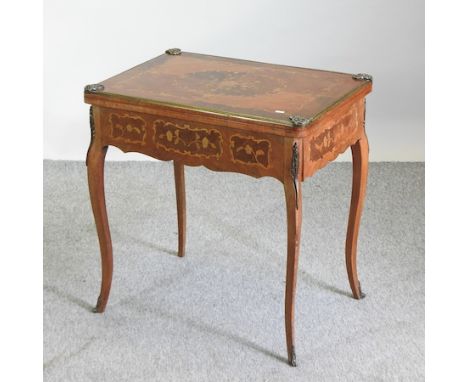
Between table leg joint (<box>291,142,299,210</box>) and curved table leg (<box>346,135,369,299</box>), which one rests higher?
table leg joint (<box>291,142,299,210</box>)

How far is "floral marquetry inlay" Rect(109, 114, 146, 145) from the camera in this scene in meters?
2.79

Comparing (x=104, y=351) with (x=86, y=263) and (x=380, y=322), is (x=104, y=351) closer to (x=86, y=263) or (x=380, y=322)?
(x=86, y=263)

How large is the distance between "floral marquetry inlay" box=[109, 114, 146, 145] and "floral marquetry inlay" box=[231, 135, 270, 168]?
302 mm

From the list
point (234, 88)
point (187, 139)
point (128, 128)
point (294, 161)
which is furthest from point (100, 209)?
point (294, 161)

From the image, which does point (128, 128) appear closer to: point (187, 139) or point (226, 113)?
point (187, 139)

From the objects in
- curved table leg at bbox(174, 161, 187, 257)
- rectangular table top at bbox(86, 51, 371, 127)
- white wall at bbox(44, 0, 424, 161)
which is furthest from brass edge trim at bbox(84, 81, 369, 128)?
white wall at bbox(44, 0, 424, 161)

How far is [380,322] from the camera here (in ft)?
9.93

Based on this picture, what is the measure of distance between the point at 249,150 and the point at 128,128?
0.40 metres

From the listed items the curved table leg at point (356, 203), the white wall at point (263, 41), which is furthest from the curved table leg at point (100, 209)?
the white wall at point (263, 41)

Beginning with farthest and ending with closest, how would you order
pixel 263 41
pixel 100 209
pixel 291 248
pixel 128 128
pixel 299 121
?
pixel 263 41 → pixel 100 209 → pixel 128 128 → pixel 291 248 → pixel 299 121

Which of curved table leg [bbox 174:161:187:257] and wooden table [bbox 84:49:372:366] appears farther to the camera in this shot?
curved table leg [bbox 174:161:187:257]

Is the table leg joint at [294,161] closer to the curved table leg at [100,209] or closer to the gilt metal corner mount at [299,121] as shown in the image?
the gilt metal corner mount at [299,121]

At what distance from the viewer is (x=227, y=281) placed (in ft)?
10.8

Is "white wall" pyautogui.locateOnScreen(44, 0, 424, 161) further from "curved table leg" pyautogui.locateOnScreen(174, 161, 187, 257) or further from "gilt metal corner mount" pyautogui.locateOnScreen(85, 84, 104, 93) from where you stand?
"gilt metal corner mount" pyautogui.locateOnScreen(85, 84, 104, 93)
